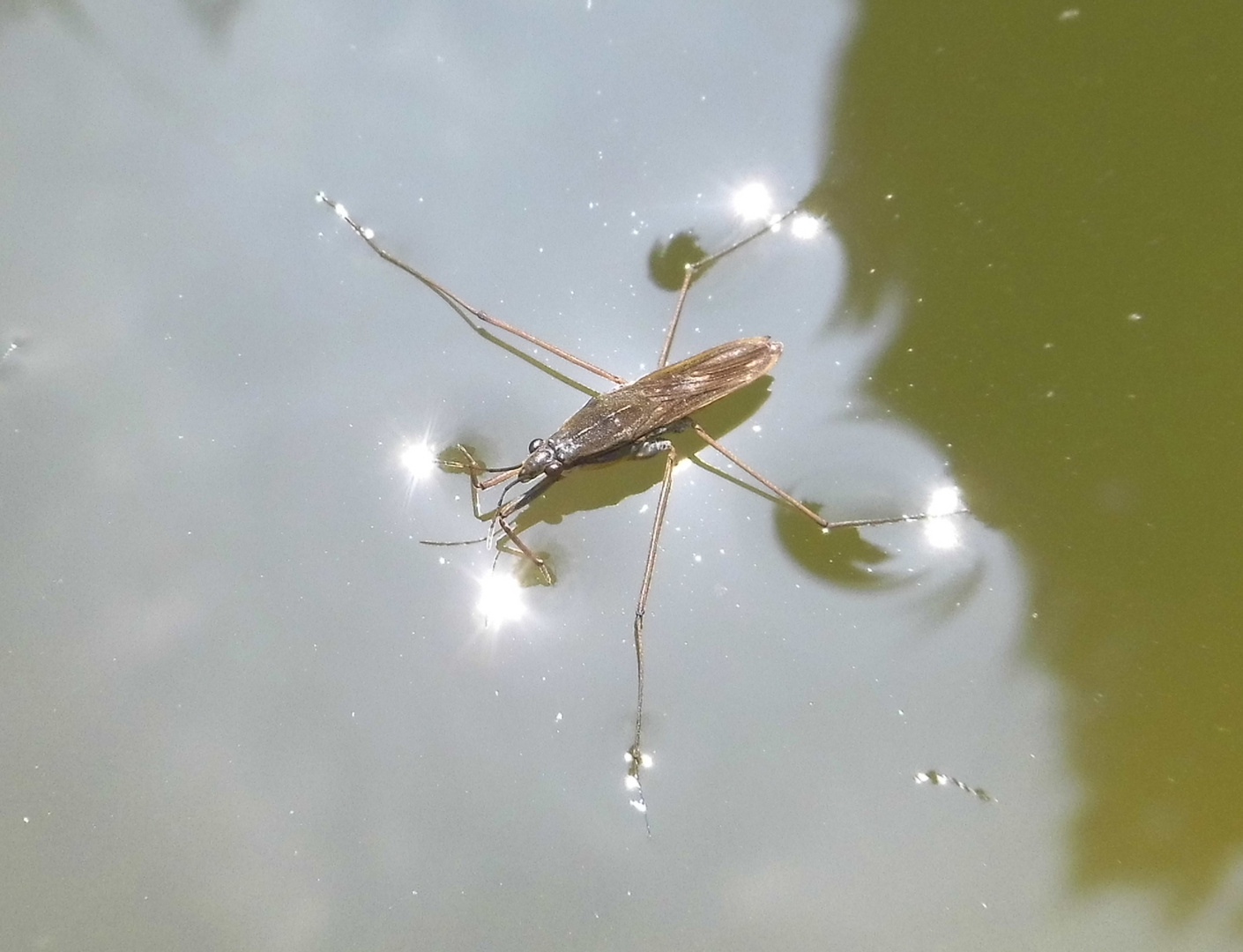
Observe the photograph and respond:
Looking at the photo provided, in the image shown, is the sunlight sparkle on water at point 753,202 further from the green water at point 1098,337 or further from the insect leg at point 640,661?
the insect leg at point 640,661

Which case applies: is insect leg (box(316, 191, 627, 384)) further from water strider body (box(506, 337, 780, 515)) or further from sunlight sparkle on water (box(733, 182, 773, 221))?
sunlight sparkle on water (box(733, 182, 773, 221))

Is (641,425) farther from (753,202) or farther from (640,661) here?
(753,202)

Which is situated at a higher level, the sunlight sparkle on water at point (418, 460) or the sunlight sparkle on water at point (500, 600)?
the sunlight sparkle on water at point (418, 460)

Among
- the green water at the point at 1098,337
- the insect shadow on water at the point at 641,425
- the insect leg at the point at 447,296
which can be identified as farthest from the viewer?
the insect leg at the point at 447,296

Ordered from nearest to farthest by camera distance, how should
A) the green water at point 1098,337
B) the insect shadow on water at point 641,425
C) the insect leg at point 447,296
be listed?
1. the green water at point 1098,337
2. the insect shadow on water at point 641,425
3. the insect leg at point 447,296

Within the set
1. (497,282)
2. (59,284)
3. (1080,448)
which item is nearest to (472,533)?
(497,282)

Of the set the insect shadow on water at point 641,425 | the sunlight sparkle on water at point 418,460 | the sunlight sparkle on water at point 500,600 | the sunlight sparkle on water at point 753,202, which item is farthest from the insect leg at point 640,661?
the sunlight sparkle on water at point 753,202

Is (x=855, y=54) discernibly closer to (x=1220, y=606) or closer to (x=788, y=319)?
(x=788, y=319)
